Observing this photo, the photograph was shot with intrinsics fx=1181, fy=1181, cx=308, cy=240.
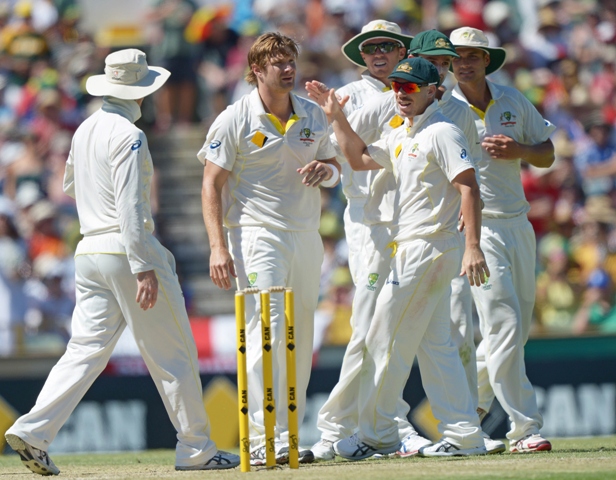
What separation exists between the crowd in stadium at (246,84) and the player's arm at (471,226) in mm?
6072

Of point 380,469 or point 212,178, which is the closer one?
point 380,469

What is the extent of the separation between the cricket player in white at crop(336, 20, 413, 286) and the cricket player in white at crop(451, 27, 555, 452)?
408 mm

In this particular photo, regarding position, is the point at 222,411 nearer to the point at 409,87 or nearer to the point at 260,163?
the point at 260,163

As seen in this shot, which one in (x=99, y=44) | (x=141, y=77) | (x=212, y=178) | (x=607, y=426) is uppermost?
(x=99, y=44)

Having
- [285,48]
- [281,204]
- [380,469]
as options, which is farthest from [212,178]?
[380,469]

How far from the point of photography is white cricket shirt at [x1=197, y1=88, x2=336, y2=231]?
698 centimetres

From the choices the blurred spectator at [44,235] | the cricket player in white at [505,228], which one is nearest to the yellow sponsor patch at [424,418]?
the cricket player in white at [505,228]

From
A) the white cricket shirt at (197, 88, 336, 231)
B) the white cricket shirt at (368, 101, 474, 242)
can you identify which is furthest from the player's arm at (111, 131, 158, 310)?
the white cricket shirt at (368, 101, 474, 242)

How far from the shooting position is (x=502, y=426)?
35.2 feet

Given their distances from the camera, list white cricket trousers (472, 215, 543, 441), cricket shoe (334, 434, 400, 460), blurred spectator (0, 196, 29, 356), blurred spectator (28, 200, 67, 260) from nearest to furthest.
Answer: cricket shoe (334, 434, 400, 460) → white cricket trousers (472, 215, 543, 441) → blurred spectator (0, 196, 29, 356) → blurred spectator (28, 200, 67, 260)

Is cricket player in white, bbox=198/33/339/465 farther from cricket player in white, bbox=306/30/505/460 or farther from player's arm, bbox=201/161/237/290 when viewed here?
cricket player in white, bbox=306/30/505/460

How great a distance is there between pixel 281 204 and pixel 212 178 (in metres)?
0.44

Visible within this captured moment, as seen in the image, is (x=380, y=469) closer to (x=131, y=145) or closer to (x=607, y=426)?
(x=131, y=145)

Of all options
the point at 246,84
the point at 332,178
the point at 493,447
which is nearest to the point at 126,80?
the point at 332,178
